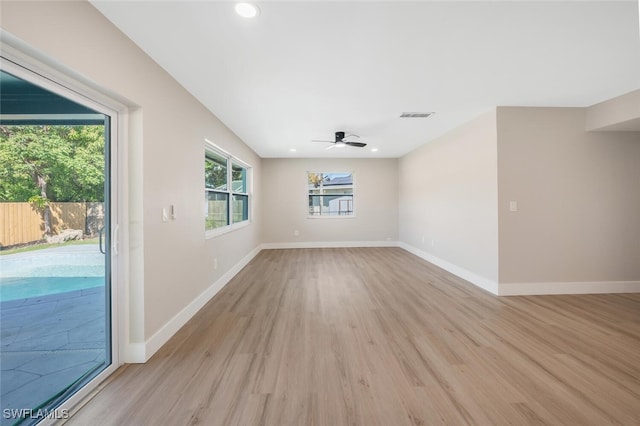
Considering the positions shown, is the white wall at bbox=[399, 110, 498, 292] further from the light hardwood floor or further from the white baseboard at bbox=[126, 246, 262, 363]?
the white baseboard at bbox=[126, 246, 262, 363]

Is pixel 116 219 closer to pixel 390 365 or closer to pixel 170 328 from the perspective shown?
pixel 170 328

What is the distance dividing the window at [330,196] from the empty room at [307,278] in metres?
3.14

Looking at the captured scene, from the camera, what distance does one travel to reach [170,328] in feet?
7.86

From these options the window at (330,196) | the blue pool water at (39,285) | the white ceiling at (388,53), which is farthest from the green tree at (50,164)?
the window at (330,196)

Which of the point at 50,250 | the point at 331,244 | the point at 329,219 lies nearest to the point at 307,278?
the point at 331,244

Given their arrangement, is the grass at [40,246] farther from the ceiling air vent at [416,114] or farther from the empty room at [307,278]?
the ceiling air vent at [416,114]

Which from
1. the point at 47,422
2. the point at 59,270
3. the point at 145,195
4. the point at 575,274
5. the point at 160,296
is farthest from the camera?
the point at 575,274

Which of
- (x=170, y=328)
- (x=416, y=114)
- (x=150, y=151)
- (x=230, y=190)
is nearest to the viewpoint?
(x=150, y=151)

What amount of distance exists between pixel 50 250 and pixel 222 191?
8.98ft

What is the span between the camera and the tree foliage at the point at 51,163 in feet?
4.27

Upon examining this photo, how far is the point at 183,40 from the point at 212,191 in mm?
2150

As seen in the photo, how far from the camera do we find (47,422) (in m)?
1.41

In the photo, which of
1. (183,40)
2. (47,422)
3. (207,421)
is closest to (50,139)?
(183,40)

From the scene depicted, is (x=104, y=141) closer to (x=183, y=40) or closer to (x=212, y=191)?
(x=183, y=40)
